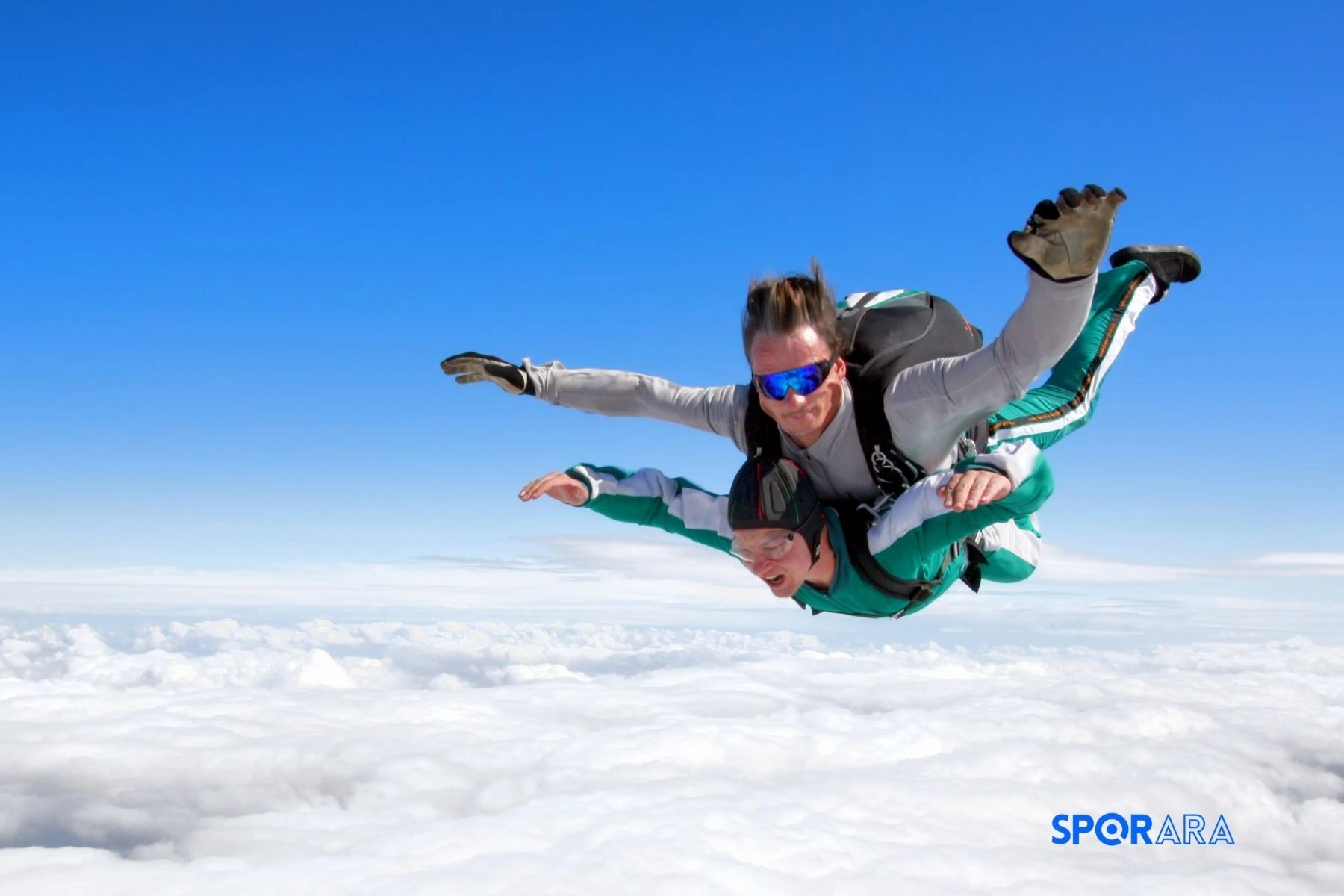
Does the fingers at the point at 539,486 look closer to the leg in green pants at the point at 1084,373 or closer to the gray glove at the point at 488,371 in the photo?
the gray glove at the point at 488,371

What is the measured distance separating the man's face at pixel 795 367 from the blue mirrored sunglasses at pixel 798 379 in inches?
0.6

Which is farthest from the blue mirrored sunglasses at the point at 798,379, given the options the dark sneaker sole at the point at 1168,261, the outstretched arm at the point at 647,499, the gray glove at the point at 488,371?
the dark sneaker sole at the point at 1168,261

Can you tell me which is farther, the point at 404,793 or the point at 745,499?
the point at 404,793

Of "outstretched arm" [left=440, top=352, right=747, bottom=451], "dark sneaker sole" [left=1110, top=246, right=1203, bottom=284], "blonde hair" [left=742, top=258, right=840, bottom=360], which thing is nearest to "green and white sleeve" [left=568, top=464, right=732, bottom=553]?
"outstretched arm" [left=440, top=352, right=747, bottom=451]

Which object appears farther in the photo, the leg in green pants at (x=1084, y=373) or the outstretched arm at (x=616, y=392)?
the leg in green pants at (x=1084, y=373)

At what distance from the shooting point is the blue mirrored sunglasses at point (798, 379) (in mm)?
4438

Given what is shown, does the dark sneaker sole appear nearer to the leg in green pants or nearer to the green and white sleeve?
the leg in green pants

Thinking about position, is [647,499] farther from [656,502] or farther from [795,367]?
[795,367]

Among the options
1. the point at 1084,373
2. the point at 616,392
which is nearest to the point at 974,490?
the point at 616,392

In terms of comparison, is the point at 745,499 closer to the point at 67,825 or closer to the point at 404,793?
the point at 404,793

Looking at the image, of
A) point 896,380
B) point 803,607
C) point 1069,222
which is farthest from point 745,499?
point 1069,222

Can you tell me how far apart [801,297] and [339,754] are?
113 metres

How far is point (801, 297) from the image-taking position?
14.8ft

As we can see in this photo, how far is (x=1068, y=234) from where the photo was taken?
11.1 feet
